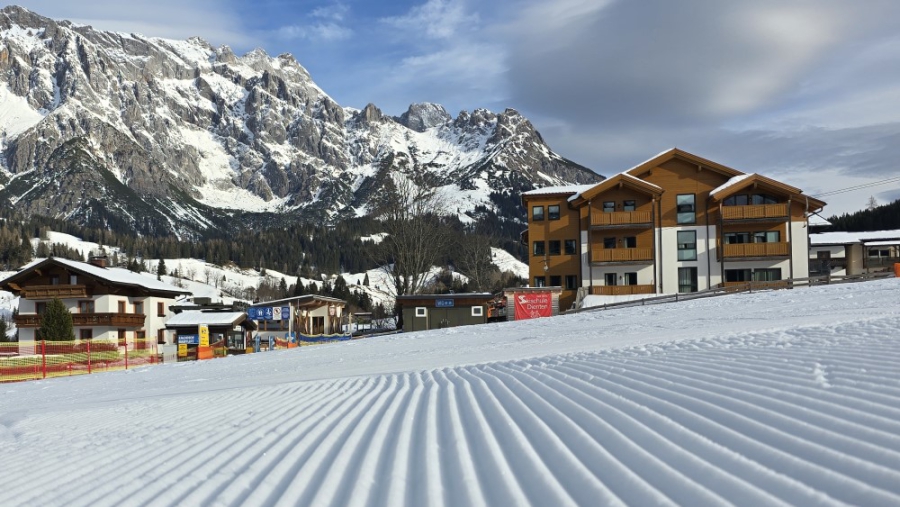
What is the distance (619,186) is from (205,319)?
137 ft

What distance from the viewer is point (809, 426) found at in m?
5.14

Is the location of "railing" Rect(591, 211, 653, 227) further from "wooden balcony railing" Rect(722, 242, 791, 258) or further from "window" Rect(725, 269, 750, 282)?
"window" Rect(725, 269, 750, 282)

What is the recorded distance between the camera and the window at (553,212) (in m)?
52.8

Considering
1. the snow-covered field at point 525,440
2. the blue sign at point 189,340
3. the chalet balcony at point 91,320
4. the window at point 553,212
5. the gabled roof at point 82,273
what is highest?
the window at point 553,212

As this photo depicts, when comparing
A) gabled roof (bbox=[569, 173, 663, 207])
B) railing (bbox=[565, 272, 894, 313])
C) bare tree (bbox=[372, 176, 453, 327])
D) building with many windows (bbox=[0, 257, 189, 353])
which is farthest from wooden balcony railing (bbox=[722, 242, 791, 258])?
building with many windows (bbox=[0, 257, 189, 353])

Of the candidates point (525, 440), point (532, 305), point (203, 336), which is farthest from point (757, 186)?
point (525, 440)

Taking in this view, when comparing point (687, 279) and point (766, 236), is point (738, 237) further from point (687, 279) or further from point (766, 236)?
point (687, 279)

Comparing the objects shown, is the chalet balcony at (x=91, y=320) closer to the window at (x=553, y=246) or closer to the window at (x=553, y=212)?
the window at (x=553, y=246)

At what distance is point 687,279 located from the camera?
5003 centimetres

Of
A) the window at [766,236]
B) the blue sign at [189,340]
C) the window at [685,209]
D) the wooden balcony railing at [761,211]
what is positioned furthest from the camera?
the blue sign at [189,340]

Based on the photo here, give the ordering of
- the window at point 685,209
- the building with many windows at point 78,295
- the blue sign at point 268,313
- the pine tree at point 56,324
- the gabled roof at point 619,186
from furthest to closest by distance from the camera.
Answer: the building with many windows at point 78,295
the window at point 685,209
the gabled roof at point 619,186
the pine tree at point 56,324
the blue sign at point 268,313

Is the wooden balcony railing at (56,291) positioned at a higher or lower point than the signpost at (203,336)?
higher

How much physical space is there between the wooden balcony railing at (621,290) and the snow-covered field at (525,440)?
122 ft

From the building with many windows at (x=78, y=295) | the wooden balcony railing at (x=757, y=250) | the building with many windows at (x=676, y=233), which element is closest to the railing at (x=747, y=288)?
the wooden balcony railing at (x=757, y=250)
